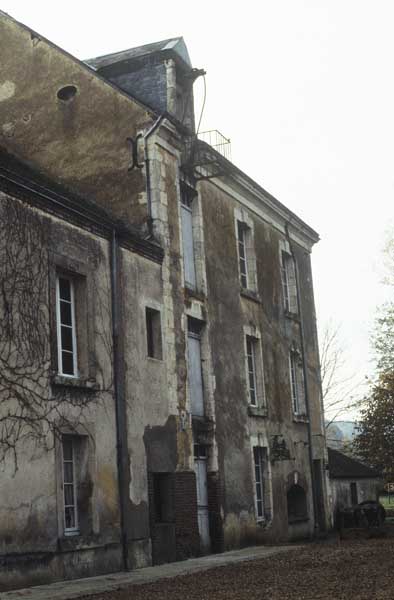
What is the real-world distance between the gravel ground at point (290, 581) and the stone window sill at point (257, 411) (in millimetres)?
5670

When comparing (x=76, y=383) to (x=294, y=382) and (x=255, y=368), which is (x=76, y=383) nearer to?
(x=255, y=368)

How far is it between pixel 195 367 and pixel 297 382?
734 cm

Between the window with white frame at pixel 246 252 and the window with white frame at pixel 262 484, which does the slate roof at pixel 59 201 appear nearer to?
the window with white frame at pixel 246 252

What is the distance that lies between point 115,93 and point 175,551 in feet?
30.3

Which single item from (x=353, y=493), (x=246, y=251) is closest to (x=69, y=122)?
(x=246, y=251)

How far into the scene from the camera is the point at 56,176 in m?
19.8

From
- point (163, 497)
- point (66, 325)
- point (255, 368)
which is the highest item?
point (255, 368)

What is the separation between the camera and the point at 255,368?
23.5m

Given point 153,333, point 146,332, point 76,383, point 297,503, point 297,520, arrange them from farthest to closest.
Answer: point 297,503 → point 297,520 → point 153,333 → point 146,332 → point 76,383

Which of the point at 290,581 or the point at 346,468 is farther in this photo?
the point at 346,468

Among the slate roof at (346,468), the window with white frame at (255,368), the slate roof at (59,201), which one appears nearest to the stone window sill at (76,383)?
the slate roof at (59,201)

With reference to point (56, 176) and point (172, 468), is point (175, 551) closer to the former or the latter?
point (172, 468)

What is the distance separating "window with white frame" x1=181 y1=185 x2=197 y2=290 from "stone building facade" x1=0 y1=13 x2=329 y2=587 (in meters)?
0.05

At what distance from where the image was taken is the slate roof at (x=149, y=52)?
20734 millimetres
